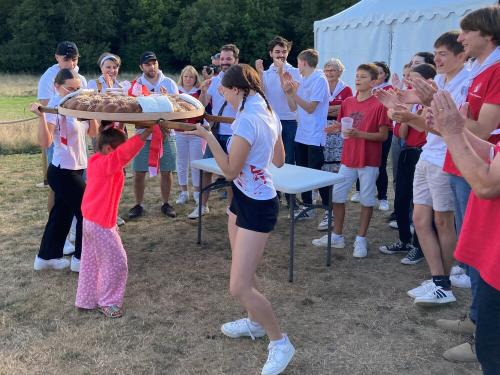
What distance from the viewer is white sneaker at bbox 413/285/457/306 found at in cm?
370

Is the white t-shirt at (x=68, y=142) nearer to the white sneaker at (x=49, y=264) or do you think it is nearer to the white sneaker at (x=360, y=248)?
the white sneaker at (x=49, y=264)

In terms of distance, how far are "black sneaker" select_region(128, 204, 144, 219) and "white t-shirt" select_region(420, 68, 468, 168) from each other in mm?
3293

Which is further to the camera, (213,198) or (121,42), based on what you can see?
(121,42)

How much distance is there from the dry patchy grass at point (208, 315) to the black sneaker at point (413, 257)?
79mm

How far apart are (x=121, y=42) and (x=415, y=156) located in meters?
46.5

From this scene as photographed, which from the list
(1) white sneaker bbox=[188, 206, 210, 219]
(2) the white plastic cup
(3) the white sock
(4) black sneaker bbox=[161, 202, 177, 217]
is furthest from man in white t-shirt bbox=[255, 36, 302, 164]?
(3) the white sock

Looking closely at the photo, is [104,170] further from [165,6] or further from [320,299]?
[165,6]

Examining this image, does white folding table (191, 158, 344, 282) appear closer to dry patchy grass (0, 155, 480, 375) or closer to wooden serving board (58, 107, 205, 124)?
dry patchy grass (0, 155, 480, 375)

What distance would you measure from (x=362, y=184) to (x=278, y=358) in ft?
7.08

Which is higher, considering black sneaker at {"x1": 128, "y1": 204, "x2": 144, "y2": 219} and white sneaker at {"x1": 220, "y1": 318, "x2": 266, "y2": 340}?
white sneaker at {"x1": 220, "y1": 318, "x2": 266, "y2": 340}

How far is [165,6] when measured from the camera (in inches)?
1795

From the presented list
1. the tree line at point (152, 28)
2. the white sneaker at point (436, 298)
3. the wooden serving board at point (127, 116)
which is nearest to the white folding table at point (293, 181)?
the white sneaker at point (436, 298)

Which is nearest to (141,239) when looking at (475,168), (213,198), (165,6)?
(213,198)

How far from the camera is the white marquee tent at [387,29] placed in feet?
25.7
